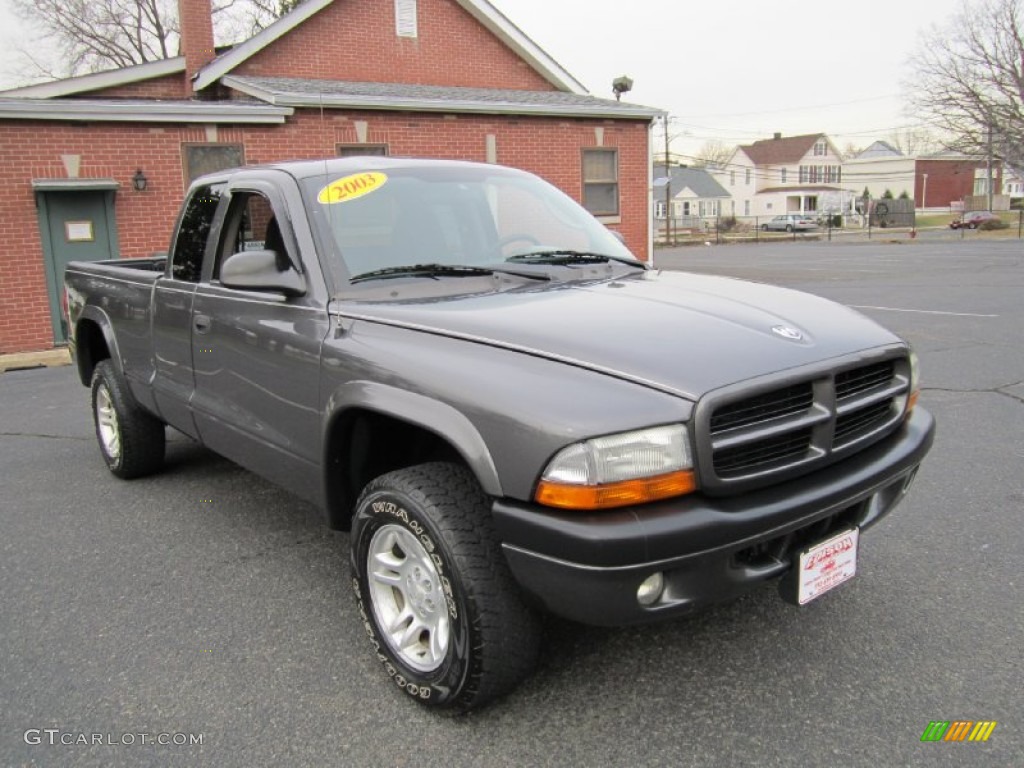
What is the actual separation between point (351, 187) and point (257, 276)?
0.57 m

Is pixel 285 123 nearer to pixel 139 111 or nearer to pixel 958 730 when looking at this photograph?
pixel 139 111

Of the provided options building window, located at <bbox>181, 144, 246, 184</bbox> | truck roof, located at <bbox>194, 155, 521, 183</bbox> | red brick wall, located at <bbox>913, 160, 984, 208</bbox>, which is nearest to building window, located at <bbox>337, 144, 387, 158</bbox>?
building window, located at <bbox>181, 144, 246, 184</bbox>

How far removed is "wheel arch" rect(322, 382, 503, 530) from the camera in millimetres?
2471

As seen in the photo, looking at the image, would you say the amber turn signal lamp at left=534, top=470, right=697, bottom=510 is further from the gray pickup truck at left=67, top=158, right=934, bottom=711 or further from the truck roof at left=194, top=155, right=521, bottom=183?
the truck roof at left=194, top=155, right=521, bottom=183

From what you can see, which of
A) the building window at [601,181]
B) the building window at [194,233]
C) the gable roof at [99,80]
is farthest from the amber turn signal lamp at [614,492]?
the building window at [601,181]

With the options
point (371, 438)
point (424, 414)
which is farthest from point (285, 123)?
point (424, 414)

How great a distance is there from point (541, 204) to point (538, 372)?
1.81 metres

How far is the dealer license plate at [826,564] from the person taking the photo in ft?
7.81

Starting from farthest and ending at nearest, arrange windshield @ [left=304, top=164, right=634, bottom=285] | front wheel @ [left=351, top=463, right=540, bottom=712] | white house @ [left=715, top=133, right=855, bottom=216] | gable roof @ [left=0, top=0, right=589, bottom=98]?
1. white house @ [left=715, top=133, right=855, bottom=216]
2. gable roof @ [left=0, top=0, right=589, bottom=98]
3. windshield @ [left=304, top=164, right=634, bottom=285]
4. front wheel @ [left=351, top=463, right=540, bottom=712]

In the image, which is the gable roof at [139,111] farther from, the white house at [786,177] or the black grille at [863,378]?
the white house at [786,177]

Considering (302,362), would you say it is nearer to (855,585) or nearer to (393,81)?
(855,585)

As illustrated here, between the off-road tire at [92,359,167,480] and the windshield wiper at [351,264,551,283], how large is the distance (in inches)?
97.4

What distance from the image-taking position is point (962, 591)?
3.20 m

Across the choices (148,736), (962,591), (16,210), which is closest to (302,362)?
(148,736)
